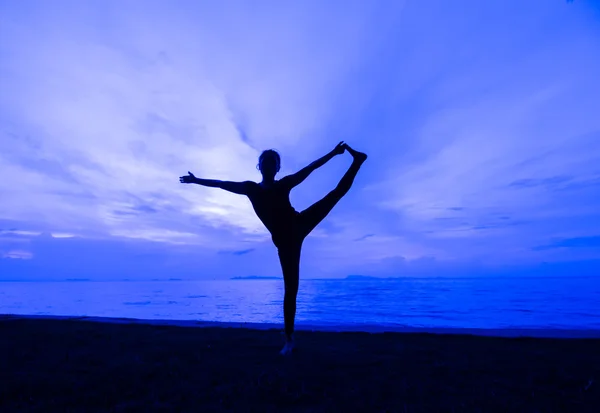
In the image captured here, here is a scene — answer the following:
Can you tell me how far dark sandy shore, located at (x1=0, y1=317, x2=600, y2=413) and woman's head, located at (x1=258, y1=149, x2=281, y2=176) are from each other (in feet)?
6.60

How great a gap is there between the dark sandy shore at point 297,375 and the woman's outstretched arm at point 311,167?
184cm

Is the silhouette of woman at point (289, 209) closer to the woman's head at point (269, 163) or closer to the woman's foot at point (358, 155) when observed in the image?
the woman's foot at point (358, 155)

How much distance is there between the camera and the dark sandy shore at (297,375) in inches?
83.4

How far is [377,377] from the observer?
8.86 ft

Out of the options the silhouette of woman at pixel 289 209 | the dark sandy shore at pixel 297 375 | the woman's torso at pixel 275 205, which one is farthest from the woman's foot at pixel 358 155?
the dark sandy shore at pixel 297 375

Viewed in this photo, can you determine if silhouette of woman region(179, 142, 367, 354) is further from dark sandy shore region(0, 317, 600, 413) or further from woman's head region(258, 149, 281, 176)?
dark sandy shore region(0, 317, 600, 413)

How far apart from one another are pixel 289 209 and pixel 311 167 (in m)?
0.53

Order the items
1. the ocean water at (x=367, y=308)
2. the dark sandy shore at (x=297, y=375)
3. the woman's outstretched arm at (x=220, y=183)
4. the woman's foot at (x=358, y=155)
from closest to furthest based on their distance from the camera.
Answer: the dark sandy shore at (x=297, y=375) → the woman's outstretched arm at (x=220, y=183) → the woman's foot at (x=358, y=155) → the ocean water at (x=367, y=308)

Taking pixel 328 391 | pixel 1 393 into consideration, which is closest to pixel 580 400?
pixel 328 391

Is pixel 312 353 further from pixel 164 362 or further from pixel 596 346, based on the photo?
pixel 596 346

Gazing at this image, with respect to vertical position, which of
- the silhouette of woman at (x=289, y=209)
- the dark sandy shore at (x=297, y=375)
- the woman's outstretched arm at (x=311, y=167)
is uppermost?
the woman's outstretched arm at (x=311, y=167)

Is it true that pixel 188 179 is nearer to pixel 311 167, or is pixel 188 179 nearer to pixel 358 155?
pixel 311 167

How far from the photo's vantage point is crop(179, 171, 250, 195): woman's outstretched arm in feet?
12.4

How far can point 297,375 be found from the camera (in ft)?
8.98
